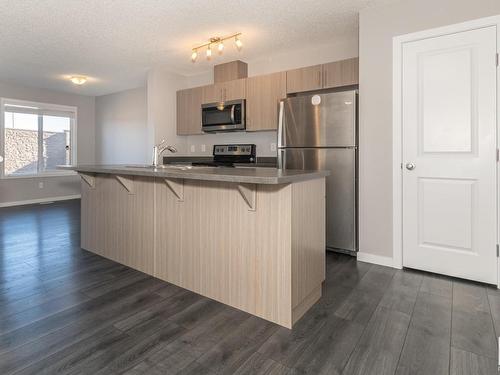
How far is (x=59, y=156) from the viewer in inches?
279

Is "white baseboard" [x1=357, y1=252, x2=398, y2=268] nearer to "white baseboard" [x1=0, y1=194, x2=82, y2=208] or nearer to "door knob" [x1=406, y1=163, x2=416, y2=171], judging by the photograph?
"door knob" [x1=406, y1=163, x2=416, y2=171]

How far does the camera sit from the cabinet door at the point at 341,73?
343 cm

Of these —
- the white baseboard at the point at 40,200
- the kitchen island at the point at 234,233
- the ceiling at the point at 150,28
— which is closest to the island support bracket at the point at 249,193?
the kitchen island at the point at 234,233

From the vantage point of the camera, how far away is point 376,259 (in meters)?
2.95

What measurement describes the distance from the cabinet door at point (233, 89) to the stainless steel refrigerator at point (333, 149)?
111 centimetres

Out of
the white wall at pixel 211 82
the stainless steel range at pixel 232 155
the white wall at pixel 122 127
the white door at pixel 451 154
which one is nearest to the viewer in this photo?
the white door at pixel 451 154

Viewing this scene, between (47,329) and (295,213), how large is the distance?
158 centimetres

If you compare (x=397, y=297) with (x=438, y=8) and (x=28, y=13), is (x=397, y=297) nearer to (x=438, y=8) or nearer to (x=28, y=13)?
(x=438, y=8)

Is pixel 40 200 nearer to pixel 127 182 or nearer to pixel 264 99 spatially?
pixel 127 182

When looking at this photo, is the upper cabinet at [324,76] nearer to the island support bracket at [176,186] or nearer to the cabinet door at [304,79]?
the cabinet door at [304,79]

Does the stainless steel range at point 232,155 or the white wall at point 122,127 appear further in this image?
the white wall at point 122,127

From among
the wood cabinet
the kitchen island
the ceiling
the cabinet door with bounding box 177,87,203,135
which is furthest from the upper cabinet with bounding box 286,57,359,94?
the kitchen island

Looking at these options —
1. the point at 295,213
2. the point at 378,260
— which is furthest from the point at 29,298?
the point at 378,260

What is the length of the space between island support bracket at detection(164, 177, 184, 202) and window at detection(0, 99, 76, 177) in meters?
5.52
